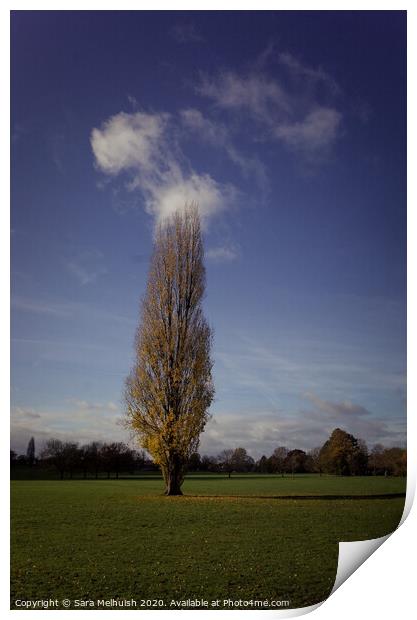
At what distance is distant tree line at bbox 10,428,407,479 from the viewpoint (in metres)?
9.04

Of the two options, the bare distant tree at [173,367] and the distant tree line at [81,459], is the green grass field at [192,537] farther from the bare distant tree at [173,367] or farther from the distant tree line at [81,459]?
the bare distant tree at [173,367]

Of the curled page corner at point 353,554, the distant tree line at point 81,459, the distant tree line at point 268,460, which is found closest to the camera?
the curled page corner at point 353,554

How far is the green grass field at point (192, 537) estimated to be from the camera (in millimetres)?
7262

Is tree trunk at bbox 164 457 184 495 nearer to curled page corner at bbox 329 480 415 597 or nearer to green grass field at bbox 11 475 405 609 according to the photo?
green grass field at bbox 11 475 405 609

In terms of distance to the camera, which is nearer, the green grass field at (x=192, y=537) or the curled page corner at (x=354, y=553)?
the green grass field at (x=192, y=537)

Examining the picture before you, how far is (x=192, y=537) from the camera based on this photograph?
8.55m

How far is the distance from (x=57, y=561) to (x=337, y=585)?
3.30 meters

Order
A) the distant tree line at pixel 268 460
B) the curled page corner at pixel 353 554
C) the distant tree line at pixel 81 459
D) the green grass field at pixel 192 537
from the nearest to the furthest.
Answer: the green grass field at pixel 192 537
the curled page corner at pixel 353 554
the distant tree line at pixel 81 459
the distant tree line at pixel 268 460

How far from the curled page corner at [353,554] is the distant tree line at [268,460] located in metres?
1.08

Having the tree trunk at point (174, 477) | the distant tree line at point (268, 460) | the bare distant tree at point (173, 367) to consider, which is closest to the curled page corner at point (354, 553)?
the distant tree line at point (268, 460)

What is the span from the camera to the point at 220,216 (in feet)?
31.2

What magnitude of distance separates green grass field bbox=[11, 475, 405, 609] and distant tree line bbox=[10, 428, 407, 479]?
188 mm

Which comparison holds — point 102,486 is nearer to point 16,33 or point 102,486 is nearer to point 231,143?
point 231,143

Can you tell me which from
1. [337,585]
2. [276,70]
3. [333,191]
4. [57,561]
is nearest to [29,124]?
[276,70]
